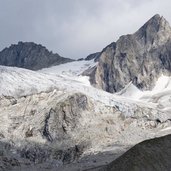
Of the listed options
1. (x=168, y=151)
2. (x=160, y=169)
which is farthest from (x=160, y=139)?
(x=160, y=169)

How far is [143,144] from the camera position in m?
106

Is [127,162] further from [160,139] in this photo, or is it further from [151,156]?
[160,139]

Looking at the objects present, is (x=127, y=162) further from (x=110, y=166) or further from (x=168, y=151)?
(x=168, y=151)

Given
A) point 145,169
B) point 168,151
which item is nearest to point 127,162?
point 145,169

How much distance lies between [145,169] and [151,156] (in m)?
5.47

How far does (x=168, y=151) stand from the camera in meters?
109

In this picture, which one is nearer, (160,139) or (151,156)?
(151,156)

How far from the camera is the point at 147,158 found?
101562 mm

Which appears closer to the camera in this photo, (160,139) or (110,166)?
(110,166)

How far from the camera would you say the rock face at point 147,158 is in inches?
3846

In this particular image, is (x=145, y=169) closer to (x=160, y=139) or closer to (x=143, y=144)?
(x=143, y=144)

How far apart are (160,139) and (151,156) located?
9458 mm

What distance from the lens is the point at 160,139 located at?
368ft

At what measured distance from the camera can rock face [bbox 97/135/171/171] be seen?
97688 millimetres
